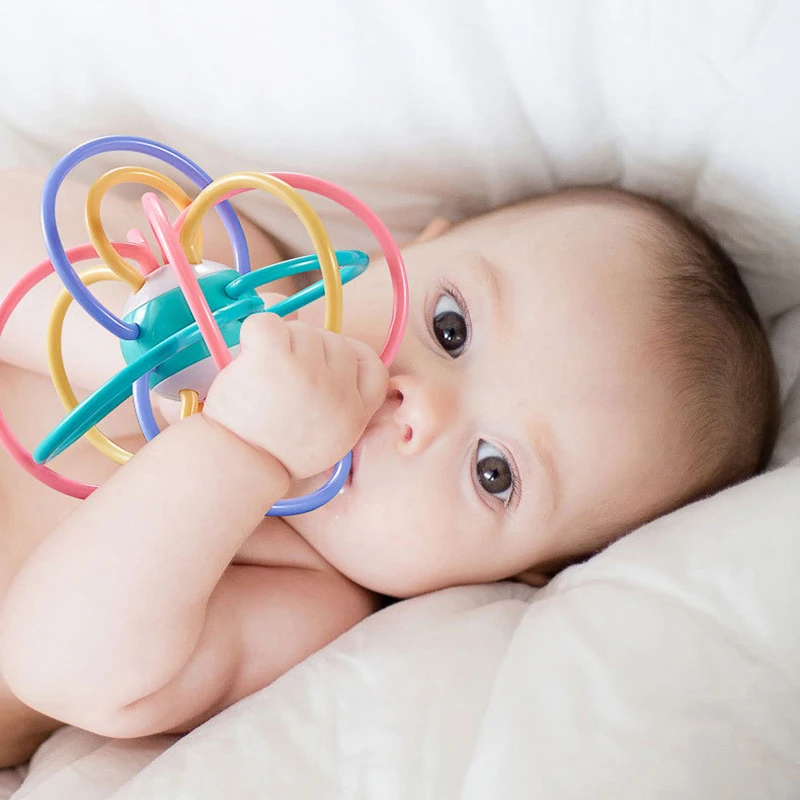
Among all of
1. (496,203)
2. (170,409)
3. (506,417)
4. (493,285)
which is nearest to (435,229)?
(496,203)

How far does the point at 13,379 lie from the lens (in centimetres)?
99

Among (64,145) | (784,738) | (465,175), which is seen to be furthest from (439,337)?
(64,145)

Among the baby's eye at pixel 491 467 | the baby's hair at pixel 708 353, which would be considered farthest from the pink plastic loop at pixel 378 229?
the baby's hair at pixel 708 353

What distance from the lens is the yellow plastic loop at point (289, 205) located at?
633 millimetres

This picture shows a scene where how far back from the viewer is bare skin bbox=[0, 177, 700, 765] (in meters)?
0.72

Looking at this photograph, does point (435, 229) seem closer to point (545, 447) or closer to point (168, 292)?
point (545, 447)

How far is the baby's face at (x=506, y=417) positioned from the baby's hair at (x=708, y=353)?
0.09 feet

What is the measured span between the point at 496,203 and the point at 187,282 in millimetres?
634

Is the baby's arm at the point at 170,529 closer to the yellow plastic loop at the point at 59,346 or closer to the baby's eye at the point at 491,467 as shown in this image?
the yellow plastic loop at the point at 59,346

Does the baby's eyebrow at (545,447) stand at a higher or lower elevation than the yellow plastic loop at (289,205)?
lower

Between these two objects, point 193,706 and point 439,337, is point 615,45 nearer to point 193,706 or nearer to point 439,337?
point 439,337

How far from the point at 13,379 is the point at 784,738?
89cm

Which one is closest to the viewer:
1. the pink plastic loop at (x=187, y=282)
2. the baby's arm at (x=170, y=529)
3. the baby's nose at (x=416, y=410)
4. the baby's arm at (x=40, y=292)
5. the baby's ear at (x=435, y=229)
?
the pink plastic loop at (x=187, y=282)

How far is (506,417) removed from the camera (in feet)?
2.94
